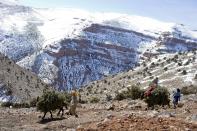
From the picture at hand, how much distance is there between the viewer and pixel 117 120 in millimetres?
20547

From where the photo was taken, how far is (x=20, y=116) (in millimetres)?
32969

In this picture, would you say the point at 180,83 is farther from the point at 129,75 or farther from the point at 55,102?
→ the point at 55,102

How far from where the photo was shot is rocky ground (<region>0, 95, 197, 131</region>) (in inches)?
754

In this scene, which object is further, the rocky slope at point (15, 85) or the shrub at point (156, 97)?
the rocky slope at point (15, 85)

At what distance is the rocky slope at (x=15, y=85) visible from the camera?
9150cm

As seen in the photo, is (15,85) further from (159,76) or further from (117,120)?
(117,120)

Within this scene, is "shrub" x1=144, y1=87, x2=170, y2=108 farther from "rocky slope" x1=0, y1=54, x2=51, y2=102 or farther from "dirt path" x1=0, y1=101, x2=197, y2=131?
"rocky slope" x1=0, y1=54, x2=51, y2=102

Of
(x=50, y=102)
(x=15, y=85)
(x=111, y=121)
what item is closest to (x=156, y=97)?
(x=50, y=102)

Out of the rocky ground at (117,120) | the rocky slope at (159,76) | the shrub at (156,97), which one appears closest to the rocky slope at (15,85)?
the rocky slope at (159,76)

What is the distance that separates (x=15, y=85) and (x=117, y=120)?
260 feet

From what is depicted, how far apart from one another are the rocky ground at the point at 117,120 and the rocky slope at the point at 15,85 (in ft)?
181

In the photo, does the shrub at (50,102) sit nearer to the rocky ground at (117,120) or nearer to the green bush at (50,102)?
the green bush at (50,102)

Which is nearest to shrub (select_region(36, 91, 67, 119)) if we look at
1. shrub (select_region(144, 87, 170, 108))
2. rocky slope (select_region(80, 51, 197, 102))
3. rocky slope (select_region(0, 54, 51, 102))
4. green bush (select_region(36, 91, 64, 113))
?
green bush (select_region(36, 91, 64, 113))

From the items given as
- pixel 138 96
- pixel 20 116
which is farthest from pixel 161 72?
pixel 20 116
